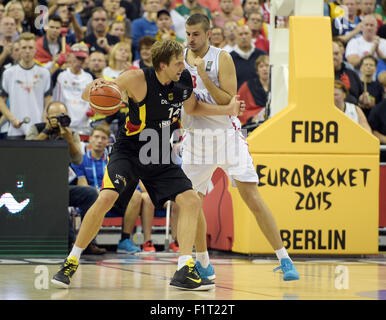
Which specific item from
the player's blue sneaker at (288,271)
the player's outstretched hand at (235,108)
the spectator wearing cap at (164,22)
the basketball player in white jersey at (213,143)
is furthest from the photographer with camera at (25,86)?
the player's blue sneaker at (288,271)

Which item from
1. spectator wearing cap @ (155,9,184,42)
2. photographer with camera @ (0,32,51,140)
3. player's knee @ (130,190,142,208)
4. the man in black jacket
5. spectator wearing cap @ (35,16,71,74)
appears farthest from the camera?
spectator wearing cap @ (155,9,184,42)

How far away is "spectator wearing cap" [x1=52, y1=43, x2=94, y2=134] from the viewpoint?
12.3 m

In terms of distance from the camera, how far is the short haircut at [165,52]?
6539 mm

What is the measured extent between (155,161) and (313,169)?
3.68 metres

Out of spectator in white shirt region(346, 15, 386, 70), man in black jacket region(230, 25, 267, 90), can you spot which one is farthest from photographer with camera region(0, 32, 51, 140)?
spectator in white shirt region(346, 15, 386, 70)

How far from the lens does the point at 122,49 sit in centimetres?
1291

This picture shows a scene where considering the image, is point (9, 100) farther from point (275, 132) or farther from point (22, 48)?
point (275, 132)

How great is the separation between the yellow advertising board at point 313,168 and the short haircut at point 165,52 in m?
3.28

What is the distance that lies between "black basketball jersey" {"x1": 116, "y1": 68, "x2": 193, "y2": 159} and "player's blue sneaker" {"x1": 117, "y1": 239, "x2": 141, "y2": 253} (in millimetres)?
3830

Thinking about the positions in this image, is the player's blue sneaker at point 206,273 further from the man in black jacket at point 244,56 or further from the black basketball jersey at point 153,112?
the man in black jacket at point 244,56

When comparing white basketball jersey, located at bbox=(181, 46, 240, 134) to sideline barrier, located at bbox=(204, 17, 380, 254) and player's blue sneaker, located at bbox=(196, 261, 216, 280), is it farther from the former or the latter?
sideline barrier, located at bbox=(204, 17, 380, 254)

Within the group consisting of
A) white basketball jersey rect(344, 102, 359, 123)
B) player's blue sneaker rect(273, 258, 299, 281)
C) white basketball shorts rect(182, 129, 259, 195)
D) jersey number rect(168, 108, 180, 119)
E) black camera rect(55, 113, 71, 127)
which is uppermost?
white basketball jersey rect(344, 102, 359, 123)

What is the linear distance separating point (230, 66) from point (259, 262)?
288 cm
